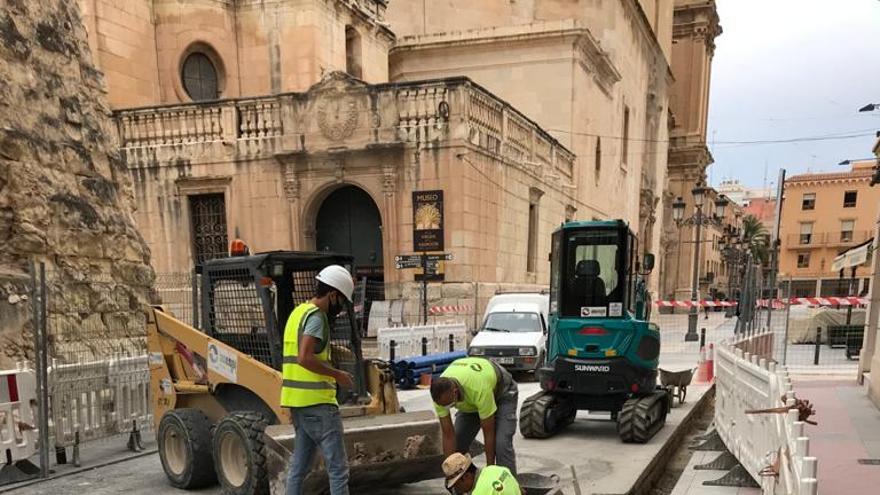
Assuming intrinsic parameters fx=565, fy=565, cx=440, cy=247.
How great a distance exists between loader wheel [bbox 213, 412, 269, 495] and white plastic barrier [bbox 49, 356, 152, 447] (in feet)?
8.16

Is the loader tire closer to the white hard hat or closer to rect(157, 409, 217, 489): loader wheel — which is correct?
rect(157, 409, 217, 489): loader wheel

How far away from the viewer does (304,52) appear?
20.8 meters

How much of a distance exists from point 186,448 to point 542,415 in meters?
4.37

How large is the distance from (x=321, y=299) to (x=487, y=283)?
12826 mm

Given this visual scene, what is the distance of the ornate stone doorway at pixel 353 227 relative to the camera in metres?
17.8

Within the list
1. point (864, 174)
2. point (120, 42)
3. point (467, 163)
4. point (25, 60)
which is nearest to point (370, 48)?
point (120, 42)

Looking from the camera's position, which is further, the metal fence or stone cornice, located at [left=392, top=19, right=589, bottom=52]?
stone cornice, located at [left=392, top=19, right=589, bottom=52]

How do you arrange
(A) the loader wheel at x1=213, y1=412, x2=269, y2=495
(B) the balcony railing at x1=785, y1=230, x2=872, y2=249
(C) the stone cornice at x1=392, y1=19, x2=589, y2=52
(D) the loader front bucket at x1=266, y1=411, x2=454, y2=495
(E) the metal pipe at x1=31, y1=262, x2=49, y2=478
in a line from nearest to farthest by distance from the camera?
(D) the loader front bucket at x1=266, y1=411, x2=454, y2=495 → (A) the loader wheel at x1=213, y1=412, x2=269, y2=495 → (E) the metal pipe at x1=31, y1=262, x2=49, y2=478 → (C) the stone cornice at x1=392, y1=19, x2=589, y2=52 → (B) the balcony railing at x1=785, y1=230, x2=872, y2=249

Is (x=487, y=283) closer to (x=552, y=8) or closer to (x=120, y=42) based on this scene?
(x=120, y=42)

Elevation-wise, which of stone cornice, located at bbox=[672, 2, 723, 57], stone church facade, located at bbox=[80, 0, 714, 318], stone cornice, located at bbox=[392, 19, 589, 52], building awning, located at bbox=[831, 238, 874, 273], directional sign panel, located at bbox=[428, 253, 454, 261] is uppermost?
stone cornice, located at bbox=[672, 2, 723, 57]

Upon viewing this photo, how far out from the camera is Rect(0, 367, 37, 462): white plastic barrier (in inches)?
233

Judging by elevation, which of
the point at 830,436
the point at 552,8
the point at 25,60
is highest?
the point at 552,8

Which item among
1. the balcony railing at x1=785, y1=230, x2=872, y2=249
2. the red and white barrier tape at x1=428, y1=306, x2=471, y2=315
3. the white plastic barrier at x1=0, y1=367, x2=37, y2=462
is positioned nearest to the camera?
the white plastic barrier at x1=0, y1=367, x2=37, y2=462

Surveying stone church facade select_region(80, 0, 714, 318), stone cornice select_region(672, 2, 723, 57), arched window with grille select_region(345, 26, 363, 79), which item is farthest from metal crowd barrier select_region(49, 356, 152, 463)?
stone cornice select_region(672, 2, 723, 57)
